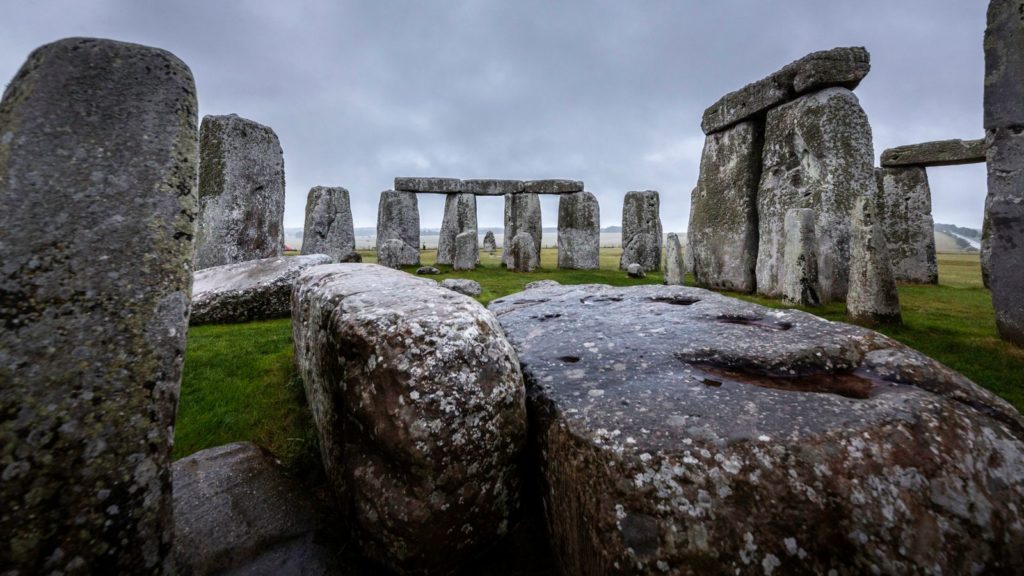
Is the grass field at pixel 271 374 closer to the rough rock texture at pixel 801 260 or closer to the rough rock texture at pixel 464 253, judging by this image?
the rough rock texture at pixel 801 260

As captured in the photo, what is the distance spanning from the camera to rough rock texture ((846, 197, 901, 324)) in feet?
15.2

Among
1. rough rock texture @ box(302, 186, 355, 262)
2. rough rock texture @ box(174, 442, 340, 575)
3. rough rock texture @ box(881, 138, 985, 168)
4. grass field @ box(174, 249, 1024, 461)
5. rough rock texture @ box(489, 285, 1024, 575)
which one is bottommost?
rough rock texture @ box(174, 442, 340, 575)

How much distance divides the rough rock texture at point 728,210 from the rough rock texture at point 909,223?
18.1 feet

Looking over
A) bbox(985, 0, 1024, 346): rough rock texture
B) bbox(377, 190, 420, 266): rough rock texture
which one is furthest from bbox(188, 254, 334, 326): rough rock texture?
bbox(377, 190, 420, 266): rough rock texture

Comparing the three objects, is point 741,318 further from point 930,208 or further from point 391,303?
point 930,208

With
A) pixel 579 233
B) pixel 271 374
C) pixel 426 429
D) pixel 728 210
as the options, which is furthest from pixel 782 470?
pixel 579 233

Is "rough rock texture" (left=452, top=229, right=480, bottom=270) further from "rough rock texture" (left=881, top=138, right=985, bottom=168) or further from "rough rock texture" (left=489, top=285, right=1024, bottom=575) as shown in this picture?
"rough rock texture" (left=489, top=285, right=1024, bottom=575)

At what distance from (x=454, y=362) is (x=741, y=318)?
191cm

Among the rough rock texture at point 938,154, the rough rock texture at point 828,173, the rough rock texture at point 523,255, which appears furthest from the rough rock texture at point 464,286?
the rough rock texture at point 938,154

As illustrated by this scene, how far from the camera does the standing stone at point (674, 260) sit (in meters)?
8.95

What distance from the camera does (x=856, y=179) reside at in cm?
645

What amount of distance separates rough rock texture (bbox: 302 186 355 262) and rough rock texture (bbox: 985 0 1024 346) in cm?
1223

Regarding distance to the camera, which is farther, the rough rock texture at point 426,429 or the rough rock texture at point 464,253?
the rough rock texture at point 464,253

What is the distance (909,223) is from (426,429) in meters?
13.8
